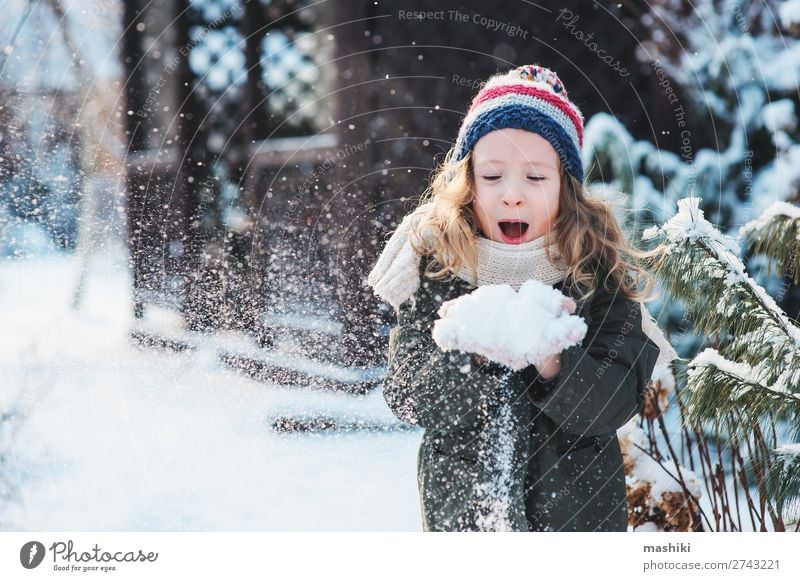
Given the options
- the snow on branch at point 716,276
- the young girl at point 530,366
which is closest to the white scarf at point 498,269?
the young girl at point 530,366

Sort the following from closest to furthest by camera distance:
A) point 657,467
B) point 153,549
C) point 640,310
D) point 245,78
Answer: point 640,310
point 153,549
point 657,467
point 245,78

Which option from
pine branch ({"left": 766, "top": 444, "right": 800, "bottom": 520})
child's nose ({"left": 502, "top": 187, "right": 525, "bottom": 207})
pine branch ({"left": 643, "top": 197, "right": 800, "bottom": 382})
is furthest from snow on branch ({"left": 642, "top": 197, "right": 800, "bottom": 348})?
child's nose ({"left": 502, "top": 187, "right": 525, "bottom": 207})

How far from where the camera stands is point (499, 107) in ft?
2.17

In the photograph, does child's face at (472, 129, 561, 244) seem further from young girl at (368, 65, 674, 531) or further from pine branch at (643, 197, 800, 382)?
pine branch at (643, 197, 800, 382)

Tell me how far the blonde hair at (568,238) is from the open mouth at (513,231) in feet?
0.08

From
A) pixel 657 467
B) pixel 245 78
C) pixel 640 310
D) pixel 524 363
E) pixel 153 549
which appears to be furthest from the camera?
pixel 245 78

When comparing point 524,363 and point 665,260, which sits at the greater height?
point 665,260

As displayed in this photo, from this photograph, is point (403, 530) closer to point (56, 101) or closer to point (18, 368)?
point (18, 368)

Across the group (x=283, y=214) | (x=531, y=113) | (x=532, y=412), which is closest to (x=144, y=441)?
(x=283, y=214)

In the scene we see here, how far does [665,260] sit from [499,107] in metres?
0.26

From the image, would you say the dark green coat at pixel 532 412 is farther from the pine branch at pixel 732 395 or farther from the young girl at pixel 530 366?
the pine branch at pixel 732 395

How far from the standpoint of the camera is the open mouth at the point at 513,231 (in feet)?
2.30

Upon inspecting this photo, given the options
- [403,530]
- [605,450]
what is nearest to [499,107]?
[605,450]

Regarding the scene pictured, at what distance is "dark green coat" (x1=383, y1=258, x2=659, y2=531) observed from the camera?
2.02 feet
